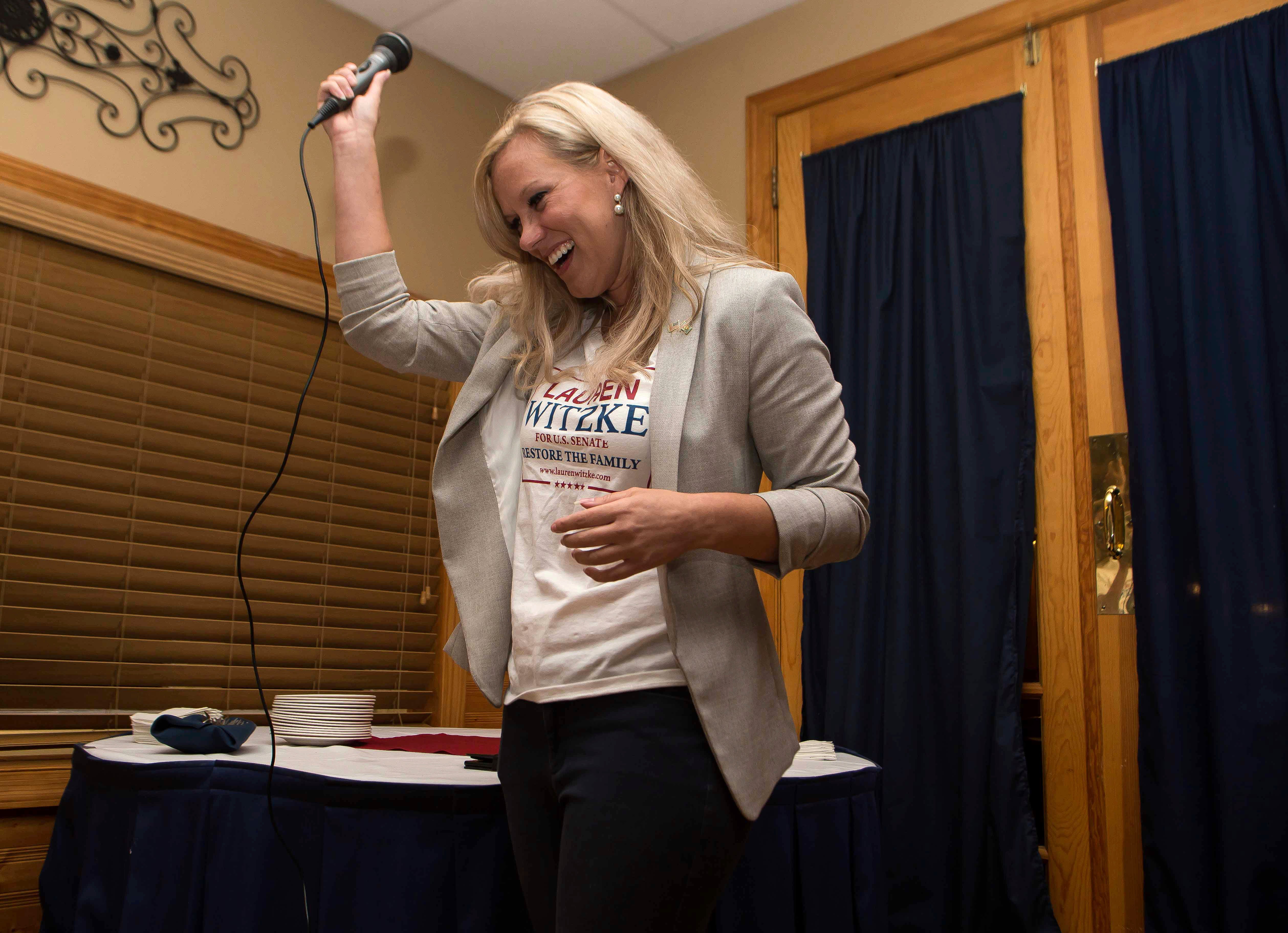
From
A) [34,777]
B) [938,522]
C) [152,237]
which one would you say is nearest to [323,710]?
[34,777]

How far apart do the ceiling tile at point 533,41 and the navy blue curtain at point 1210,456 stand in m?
1.74

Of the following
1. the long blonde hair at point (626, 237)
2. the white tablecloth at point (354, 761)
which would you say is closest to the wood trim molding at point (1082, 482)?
the white tablecloth at point (354, 761)

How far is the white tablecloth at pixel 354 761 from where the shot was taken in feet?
4.68

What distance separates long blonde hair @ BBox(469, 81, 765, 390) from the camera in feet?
3.72

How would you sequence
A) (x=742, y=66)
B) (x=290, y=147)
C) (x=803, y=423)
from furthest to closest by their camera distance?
(x=742, y=66), (x=290, y=147), (x=803, y=423)

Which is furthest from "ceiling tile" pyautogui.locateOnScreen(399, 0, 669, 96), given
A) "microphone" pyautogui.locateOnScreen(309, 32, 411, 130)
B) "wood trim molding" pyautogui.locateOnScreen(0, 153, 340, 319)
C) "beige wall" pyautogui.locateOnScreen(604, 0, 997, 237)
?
"microphone" pyautogui.locateOnScreen(309, 32, 411, 130)

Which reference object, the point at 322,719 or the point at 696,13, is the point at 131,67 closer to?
the point at 696,13

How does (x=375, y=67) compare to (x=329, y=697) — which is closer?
(x=375, y=67)

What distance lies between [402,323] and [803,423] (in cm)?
53

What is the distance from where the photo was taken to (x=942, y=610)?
2.69 m

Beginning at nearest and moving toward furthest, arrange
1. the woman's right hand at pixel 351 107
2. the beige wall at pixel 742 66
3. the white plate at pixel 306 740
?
the woman's right hand at pixel 351 107
the white plate at pixel 306 740
the beige wall at pixel 742 66

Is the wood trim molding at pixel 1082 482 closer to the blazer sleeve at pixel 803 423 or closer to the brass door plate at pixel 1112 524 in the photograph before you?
the brass door plate at pixel 1112 524

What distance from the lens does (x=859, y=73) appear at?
3.20 m

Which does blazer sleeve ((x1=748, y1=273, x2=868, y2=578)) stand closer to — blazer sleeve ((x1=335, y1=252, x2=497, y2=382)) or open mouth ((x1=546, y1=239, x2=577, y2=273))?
open mouth ((x1=546, y1=239, x2=577, y2=273))
